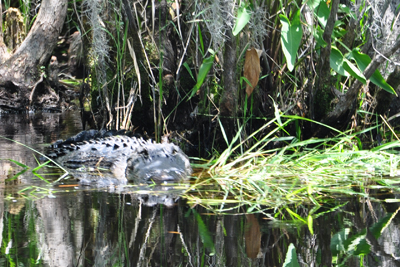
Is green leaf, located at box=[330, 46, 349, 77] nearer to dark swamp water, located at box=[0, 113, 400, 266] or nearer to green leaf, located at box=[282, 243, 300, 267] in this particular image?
dark swamp water, located at box=[0, 113, 400, 266]

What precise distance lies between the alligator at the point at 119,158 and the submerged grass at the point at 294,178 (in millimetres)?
262

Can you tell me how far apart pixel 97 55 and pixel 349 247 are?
2.96m

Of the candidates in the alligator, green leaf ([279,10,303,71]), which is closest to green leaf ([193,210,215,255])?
the alligator

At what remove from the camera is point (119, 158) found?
12.5ft

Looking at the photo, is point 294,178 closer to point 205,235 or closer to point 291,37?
point 291,37

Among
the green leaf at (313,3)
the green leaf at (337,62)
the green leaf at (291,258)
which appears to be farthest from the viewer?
the green leaf at (337,62)

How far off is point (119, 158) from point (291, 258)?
7.40ft

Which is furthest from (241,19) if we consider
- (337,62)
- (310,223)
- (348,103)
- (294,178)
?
(310,223)

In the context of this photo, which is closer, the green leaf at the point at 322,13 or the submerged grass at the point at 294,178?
the submerged grass at the point at 294,178

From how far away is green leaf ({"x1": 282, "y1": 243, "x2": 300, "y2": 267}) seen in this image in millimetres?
1719

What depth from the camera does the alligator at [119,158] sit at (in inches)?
133

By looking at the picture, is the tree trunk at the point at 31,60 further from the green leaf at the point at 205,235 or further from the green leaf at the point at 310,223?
the green leaf at the point at 310,223

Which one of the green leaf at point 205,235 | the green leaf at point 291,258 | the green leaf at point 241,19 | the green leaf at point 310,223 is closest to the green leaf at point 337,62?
the green leaf at point 241,19

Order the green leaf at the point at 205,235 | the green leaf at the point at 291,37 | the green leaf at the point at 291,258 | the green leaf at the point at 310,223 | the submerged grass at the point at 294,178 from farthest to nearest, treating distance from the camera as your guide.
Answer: the green leaf at the point at 291,37, the submerged grass at the point at 294,178, the green leaf at the point at 310,223, the green leaf at the point at 205,235, the green leaf at the point at 291,258
